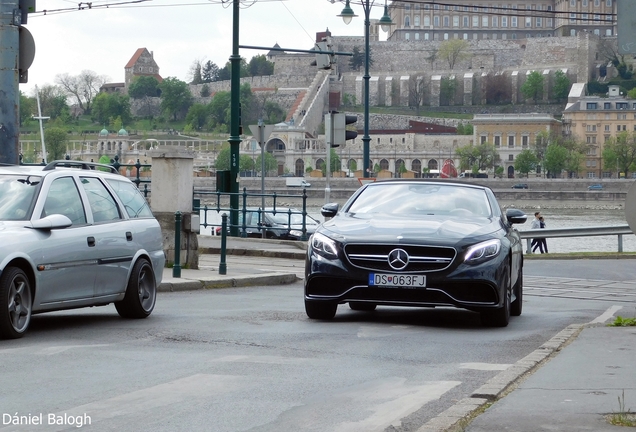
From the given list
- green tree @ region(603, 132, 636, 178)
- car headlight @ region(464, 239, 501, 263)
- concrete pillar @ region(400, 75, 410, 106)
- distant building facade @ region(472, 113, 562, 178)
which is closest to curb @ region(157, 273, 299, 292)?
car headlight @ region(464, 239, 501, 263)

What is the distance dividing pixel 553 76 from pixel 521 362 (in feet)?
606

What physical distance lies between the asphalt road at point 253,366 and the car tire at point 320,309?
0.33ft

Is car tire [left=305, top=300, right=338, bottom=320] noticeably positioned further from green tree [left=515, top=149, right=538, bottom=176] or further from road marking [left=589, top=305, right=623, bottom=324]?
green tree [left=515, top=149, right=538, bottom=176]

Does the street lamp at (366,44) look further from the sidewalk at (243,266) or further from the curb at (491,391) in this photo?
the curb at (491,391)

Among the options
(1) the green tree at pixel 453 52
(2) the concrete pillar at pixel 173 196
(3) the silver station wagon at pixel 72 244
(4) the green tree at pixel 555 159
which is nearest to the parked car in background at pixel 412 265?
(3) the silver station wagon at pixel 72 244

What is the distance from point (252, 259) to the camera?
21.4 m

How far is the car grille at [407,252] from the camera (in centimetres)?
1033

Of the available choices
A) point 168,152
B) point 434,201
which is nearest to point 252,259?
point 168,152

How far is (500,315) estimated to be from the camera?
10773mm

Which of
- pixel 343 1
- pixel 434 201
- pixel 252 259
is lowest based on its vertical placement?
pixel 252 259

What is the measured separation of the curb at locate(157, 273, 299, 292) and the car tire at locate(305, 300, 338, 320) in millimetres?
3386

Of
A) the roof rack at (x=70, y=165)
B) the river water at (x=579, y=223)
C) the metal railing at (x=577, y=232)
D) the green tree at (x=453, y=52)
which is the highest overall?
the green tree at (x=453, y=52)

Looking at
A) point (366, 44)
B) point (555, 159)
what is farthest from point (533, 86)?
point (366, 44)

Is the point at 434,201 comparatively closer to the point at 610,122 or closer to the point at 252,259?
the point at 252,259
